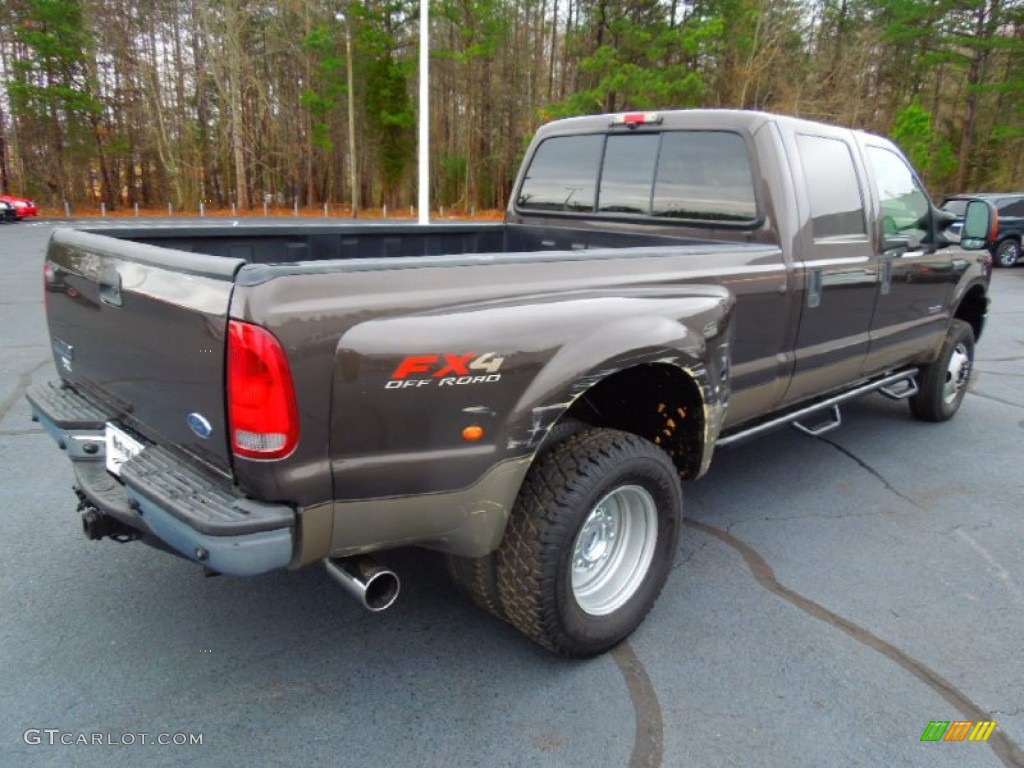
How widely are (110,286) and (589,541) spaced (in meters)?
1.87

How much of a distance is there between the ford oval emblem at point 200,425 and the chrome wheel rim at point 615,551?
1.34m

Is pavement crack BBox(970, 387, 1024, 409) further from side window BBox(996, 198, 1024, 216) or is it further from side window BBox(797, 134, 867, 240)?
side window BBox(996, 198, 1024, 216)

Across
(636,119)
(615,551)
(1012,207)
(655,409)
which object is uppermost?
(636,119)

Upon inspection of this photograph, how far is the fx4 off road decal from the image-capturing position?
1.96 meters

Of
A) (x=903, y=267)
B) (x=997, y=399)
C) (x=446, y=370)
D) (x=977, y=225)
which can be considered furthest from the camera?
(x=997, y=399)

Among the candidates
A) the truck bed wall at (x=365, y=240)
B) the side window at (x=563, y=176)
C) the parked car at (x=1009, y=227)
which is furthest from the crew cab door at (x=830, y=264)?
the parked car at (x=1009, y=227)

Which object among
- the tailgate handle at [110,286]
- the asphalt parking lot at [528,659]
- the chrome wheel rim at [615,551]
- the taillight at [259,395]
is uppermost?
the tailgate handle at [110,286]

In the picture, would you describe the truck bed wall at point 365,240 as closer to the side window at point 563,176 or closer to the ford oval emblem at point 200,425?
the side window at point 563,176

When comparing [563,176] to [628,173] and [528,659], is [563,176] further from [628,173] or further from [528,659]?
[528,659]

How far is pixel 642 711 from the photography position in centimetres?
239

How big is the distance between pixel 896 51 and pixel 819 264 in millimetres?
38104

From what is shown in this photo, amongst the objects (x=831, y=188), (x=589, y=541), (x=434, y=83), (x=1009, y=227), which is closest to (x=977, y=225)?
(x=831, y=188)

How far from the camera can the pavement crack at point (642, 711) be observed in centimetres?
219

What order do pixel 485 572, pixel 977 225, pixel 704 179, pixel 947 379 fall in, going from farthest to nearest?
pixel 947 379
pixel 977 225
pixel 704 179
pixel 485 572
